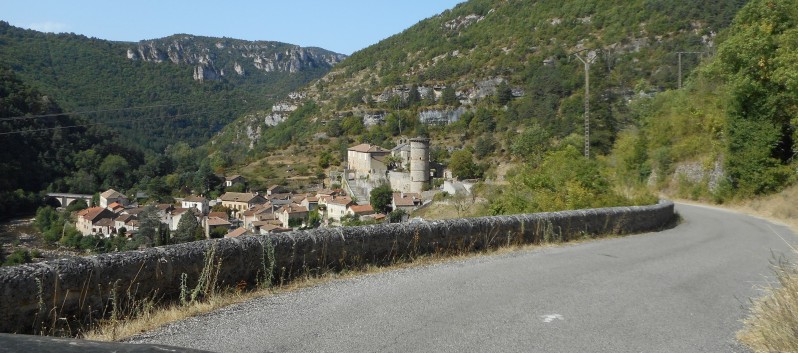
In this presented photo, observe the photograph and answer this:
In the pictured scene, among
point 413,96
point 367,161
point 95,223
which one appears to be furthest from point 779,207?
point 413,96

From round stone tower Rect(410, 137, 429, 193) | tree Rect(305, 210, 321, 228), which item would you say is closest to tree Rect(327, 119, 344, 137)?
round stone tower Rect(410, 137, 429, 193)

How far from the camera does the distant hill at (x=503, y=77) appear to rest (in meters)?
72.2

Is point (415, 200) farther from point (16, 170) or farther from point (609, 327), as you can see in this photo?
point (609, 327)

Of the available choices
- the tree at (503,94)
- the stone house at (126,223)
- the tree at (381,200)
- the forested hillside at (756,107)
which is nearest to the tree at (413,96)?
the tree at (503,94)

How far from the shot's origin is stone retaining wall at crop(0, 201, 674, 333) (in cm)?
400

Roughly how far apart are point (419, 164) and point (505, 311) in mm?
61652

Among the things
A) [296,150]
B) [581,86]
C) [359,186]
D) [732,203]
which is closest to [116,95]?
[296,150]

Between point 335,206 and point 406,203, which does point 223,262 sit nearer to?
point 335,206

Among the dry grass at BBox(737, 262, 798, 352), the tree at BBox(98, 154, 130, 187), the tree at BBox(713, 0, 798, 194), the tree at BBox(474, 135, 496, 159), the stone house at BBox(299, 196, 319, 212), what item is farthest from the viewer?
the tree at BBox(474, 135, 496, 159)

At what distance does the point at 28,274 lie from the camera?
3.96 meters

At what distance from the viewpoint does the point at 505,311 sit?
537 cm

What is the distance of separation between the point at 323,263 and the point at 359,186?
202 ft

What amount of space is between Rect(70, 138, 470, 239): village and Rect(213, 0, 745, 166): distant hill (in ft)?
37.7

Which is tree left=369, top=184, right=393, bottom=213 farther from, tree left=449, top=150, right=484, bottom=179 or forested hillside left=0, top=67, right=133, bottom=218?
forested hillside left=0, top=67, right=133, bottom=218
